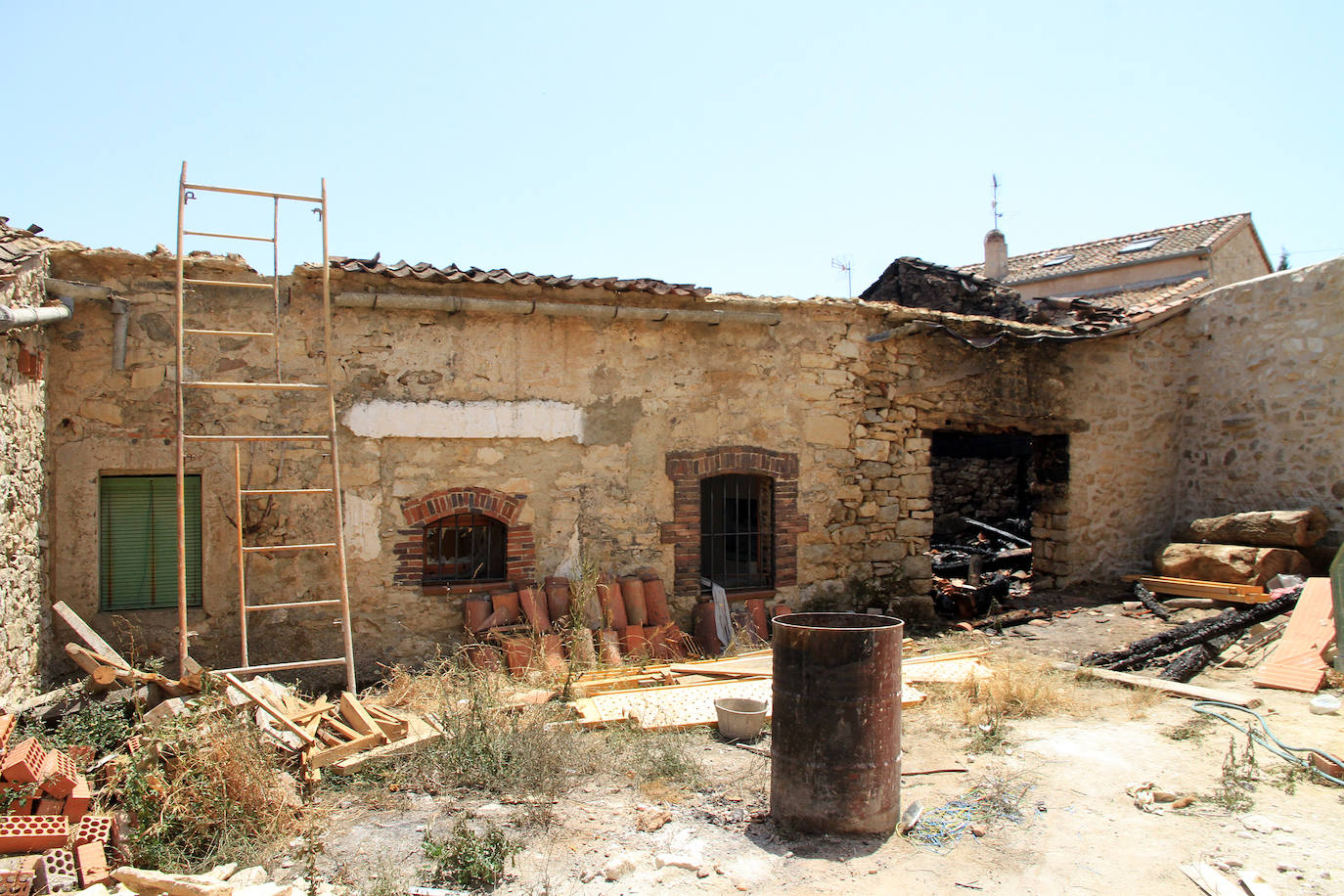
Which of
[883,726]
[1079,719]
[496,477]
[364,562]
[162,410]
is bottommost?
[1079,719]

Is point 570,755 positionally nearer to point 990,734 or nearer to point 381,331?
point 990,734

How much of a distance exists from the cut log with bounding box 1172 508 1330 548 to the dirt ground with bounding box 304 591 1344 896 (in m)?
4.86

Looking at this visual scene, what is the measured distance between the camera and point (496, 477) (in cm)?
856

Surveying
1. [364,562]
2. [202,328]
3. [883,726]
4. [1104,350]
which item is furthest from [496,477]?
[1104,350]

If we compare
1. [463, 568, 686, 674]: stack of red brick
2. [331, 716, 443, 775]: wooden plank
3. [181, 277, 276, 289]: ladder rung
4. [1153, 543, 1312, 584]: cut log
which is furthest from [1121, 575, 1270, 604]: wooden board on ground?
[181, 277, 276, 289]: ladder rung

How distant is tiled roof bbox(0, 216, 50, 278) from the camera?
6.35m

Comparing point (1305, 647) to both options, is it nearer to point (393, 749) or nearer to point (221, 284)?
point (393, 749)

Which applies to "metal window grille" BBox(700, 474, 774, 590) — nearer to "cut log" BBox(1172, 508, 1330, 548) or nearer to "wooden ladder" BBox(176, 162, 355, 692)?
"wooden ladder" BBox(176, 162, 355, 692)

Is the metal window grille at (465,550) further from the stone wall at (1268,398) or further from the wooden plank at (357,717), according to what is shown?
the stone wall at (1268,398)

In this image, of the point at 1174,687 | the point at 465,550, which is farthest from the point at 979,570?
the point at 465,550

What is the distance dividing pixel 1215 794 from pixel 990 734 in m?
1.49

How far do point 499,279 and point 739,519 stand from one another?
12.6 feet

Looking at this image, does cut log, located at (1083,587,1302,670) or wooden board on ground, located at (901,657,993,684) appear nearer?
wooden board on ground, located at (901,657,993,684)

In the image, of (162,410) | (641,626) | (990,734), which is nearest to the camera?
(990,734)
